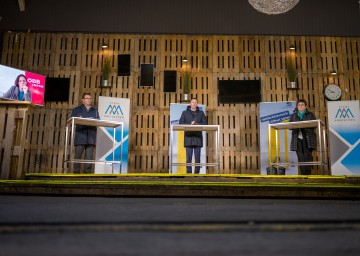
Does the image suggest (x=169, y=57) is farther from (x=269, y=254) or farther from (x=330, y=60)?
(x=269, y=254)

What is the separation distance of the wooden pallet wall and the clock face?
5.8 inches

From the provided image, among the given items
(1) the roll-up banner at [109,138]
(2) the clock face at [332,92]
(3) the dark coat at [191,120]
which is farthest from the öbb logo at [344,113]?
(1) the roll-up banner at [109,138]

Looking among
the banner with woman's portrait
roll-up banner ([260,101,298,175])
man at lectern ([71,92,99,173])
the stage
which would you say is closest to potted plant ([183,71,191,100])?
roll-up banner ([260,101,298,175])

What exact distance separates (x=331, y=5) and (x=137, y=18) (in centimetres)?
507

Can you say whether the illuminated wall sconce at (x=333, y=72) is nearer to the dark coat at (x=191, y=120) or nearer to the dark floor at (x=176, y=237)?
the dark coat at (x=191, y=120)

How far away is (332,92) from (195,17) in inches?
156

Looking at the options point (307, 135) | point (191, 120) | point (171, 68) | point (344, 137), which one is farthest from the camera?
point (171, 68)

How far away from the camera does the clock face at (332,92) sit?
9.30 meters

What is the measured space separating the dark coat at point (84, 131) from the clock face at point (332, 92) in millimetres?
5866

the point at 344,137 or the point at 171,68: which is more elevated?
the point at 171,68

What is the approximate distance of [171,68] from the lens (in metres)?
9.63

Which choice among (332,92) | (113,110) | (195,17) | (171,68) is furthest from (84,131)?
(332,92)

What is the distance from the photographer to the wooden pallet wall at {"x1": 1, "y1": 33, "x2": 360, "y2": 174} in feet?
30.0

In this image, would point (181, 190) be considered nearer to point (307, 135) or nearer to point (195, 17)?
point (307, 135)
